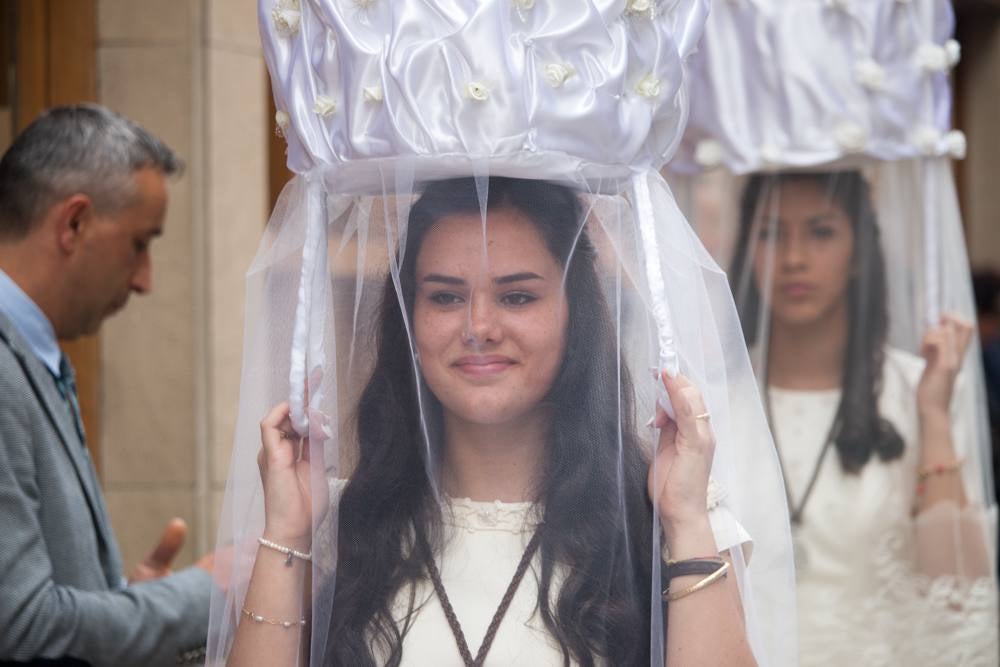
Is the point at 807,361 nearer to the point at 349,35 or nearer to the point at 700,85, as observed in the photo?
the point at 700,85

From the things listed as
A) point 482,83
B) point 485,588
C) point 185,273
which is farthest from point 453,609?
point 185,273

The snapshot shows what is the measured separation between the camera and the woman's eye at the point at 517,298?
229 cm

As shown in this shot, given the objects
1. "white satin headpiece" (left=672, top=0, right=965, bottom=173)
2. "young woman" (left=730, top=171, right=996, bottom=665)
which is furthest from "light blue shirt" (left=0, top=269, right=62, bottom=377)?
"young woman" (left=730, top=171, right=996, bottom=665)

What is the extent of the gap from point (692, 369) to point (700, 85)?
5.07ft

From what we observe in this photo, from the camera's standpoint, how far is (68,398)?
9.95 feet

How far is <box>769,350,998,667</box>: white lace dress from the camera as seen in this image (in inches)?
147

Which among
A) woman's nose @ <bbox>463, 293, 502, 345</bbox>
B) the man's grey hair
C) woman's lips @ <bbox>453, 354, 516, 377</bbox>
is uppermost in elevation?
the man's grey hair

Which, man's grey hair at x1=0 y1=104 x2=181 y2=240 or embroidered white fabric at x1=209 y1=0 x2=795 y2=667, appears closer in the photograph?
embroidered white fabric at x1=209 y1=0 x2=795 y2=667

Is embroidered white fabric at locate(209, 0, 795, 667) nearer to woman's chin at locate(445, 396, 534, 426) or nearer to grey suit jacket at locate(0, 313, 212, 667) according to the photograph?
woman's chin at locate(445, 396, 534, 426)

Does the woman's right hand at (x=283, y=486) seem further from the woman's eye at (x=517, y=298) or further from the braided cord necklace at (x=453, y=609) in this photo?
the woman's eye at (x=517, y=298)

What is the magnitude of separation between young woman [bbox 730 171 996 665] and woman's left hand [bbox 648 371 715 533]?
5.33ft

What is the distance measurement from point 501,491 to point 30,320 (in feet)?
3.80

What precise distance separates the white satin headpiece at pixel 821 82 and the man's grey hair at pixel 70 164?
1384 mm

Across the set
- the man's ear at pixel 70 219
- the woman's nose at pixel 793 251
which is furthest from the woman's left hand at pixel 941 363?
the man's ear at pixel 70 219
